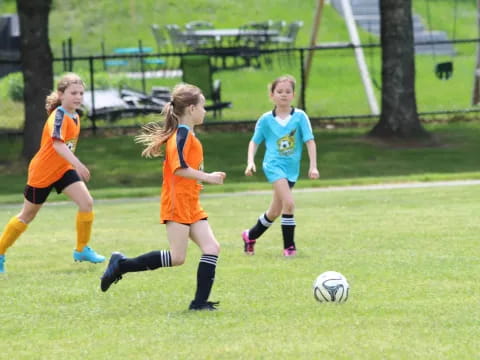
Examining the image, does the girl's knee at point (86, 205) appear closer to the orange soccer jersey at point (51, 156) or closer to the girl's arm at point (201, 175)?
the orange soccer jersey at point (51, 156)

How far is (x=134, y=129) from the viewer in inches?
1072

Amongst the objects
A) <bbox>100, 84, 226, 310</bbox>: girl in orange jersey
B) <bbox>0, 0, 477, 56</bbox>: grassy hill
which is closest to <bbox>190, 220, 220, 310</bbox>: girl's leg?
<bbox>100, 84, 226, 310</bbox>: girl in orange jersey

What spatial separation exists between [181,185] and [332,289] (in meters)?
1.37

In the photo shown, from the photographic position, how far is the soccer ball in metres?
8.14

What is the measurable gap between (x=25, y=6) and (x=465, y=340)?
17.8 meters

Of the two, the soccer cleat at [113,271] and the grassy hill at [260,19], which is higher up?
the grassy hill at [260,19]

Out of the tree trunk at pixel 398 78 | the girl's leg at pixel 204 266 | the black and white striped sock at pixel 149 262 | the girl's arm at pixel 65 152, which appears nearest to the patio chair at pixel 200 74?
the tree trunk at pixel 398 78

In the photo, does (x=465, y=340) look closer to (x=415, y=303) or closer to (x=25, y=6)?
(x=415, y=303)

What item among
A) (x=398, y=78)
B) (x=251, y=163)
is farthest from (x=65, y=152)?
(x=398, y=78)

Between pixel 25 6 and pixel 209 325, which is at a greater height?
pixel 25 6

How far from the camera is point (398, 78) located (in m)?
24.8

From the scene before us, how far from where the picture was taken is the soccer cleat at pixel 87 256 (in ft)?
35.2

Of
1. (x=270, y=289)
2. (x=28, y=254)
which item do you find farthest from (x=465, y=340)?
(x=28, y=254)

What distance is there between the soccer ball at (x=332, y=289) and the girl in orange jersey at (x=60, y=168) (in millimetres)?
2978
